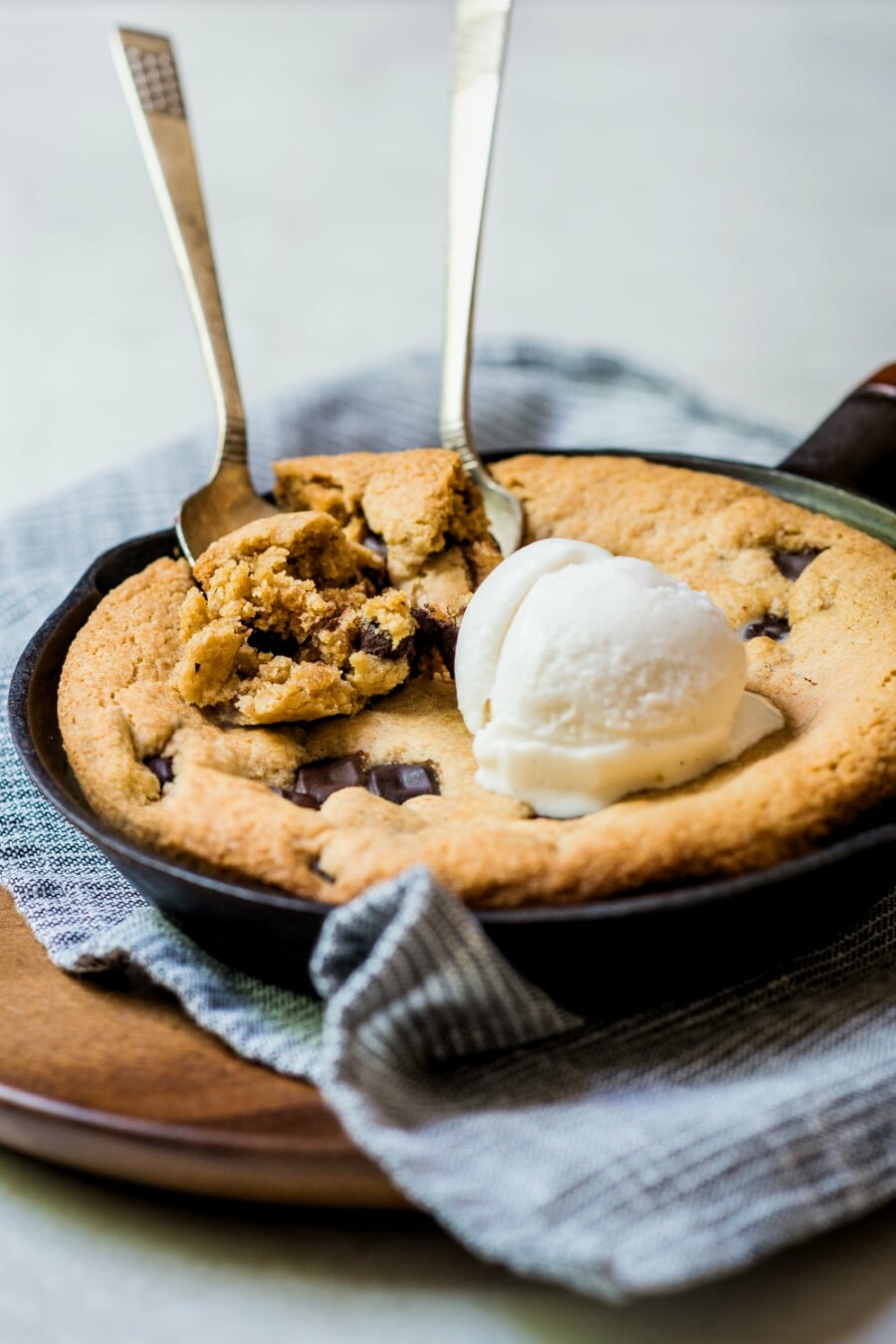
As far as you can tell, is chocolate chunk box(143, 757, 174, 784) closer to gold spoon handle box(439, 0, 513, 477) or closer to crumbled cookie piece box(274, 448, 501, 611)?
crumbled cookie piece box(274, 448, 501, 611)

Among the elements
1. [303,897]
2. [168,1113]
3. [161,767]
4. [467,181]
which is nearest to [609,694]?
[303,897]

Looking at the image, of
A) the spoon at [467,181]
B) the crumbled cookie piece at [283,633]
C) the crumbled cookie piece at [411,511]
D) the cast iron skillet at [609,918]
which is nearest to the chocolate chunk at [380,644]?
the crumbled cookie piece at [283,633]

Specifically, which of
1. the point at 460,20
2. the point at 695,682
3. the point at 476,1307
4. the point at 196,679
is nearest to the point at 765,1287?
the point at 476,1307

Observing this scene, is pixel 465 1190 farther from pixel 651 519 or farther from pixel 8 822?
pixel 651 519

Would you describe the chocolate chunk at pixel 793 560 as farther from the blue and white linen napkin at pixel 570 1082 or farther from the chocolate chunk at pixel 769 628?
the blue and white linen napkin at pixel 570 1082

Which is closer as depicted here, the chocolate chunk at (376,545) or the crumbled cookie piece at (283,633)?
the crumbled cookie piece at (283,633)
